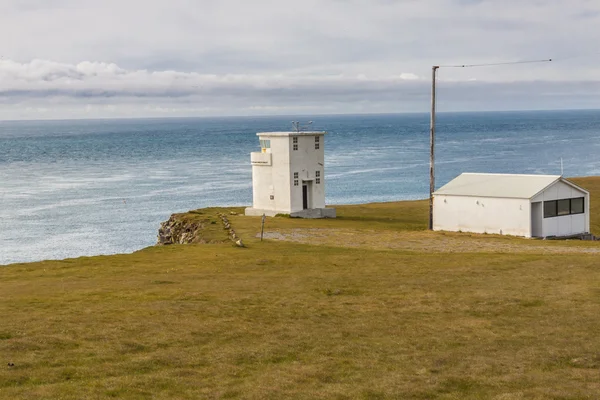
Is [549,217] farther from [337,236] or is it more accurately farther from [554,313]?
[554,313]

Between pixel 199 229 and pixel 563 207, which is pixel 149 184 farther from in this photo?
pixel 563 207

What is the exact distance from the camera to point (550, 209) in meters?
50.7

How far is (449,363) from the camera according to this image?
67.1ft

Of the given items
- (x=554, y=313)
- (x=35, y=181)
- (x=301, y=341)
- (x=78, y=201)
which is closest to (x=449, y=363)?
(x=301, y=341)

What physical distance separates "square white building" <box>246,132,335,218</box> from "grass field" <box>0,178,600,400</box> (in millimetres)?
22240

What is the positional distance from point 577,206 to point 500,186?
5.12 meters

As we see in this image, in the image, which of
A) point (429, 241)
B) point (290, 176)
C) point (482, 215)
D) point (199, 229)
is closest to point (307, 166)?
point (290, 176)

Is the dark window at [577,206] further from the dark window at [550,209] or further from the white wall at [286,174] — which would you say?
the white wall at [286,174]

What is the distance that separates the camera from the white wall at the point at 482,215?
163ft

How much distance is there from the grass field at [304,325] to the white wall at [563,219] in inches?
390

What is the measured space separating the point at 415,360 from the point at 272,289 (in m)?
10.0

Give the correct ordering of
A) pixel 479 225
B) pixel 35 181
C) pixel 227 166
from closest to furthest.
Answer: pixel 479 225
pixel 35 181
pixel 227 166

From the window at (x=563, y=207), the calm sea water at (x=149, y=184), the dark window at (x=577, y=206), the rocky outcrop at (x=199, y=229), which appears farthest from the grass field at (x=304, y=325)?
the calm sea water at (x=149, y=184)

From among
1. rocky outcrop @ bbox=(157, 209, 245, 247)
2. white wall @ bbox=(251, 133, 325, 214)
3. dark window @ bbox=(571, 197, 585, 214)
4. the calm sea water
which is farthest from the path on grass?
the calm sea water
